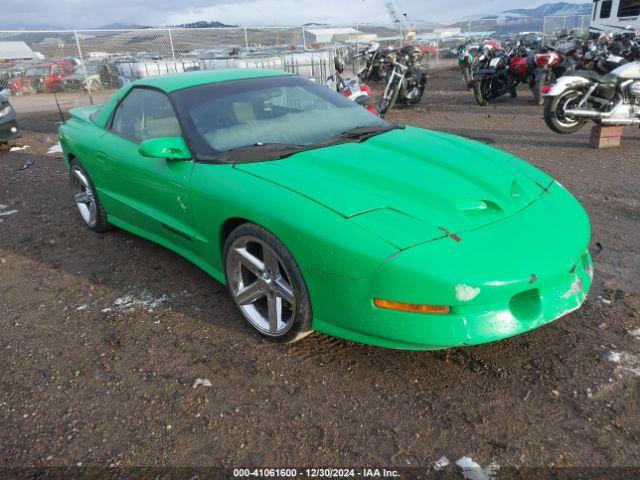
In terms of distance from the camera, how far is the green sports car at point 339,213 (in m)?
2.20

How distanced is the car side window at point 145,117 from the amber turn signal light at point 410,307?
182 cm

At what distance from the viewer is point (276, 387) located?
251 cm

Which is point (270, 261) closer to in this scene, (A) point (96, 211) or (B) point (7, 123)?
(A) point (96, 211)

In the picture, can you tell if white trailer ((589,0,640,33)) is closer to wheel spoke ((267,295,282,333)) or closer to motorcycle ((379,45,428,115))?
motorcycle ((379,45,428,115))

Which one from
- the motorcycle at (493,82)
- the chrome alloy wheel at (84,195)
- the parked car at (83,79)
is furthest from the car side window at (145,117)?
the parked car at (83,79)

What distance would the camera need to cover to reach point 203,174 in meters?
2.96

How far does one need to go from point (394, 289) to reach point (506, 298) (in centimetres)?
47

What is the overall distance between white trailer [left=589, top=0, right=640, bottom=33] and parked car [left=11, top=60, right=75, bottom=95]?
62.5 feet

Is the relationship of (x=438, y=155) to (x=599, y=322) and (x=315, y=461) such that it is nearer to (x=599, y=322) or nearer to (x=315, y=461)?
(x=599, y=322)

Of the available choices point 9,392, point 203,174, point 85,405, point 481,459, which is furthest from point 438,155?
point 9,392

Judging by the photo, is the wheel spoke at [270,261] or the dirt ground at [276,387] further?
the wheel spoke at [270,261]

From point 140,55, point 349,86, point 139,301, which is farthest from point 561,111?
point 140,55

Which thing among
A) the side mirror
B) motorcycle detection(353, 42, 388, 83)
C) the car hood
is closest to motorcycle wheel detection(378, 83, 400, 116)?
motorcycle detection(353, 42, 388, 83)

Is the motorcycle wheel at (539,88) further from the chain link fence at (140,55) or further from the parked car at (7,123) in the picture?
the parked car at (7,123)
